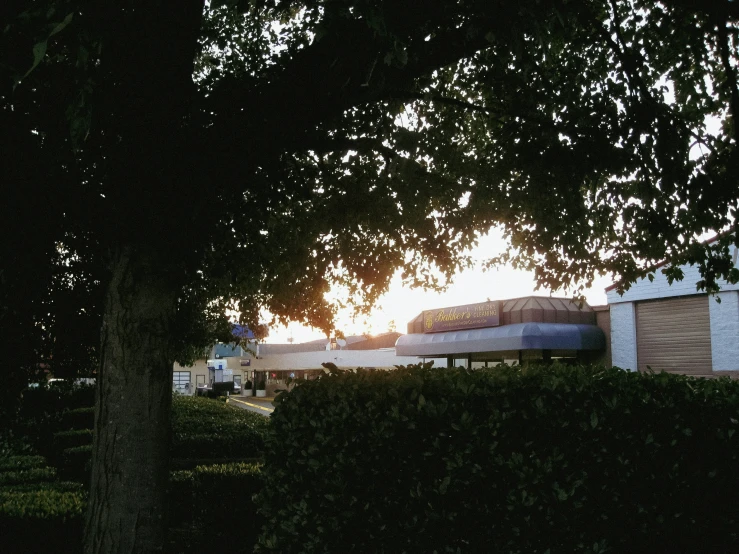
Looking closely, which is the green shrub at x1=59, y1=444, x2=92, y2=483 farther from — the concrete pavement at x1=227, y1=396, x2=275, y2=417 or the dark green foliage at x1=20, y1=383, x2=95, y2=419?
the concrete pavement at x1=227, y1=396, x2=275, y2=417

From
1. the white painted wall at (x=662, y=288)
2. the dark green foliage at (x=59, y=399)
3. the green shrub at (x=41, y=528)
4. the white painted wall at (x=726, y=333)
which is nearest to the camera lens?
the green shrub at (x=41, y=528)

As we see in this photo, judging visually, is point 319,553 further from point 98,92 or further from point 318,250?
point 318,250

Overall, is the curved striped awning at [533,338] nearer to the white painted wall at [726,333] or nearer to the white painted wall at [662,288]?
the white painted wall at [662,288]

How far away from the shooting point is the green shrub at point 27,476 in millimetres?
7754

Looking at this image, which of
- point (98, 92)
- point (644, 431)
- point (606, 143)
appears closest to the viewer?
point (644, 431)

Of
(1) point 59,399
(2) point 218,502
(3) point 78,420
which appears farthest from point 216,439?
(1) point 59,399

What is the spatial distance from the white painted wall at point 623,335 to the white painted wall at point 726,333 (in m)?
3.05

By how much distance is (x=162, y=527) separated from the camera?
467cm

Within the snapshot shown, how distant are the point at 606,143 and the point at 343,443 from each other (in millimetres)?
4150

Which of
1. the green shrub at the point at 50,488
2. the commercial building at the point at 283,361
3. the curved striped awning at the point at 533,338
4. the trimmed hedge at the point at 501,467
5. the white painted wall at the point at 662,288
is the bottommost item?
the commercial building at the point at 283,361

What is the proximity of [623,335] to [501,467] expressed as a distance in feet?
65.4

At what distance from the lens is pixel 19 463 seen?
9016 mm

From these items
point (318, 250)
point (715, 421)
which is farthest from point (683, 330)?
point (715, 421)

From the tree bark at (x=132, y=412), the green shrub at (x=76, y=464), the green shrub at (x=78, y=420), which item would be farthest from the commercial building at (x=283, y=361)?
the tree bark at (x=132, y=412)
